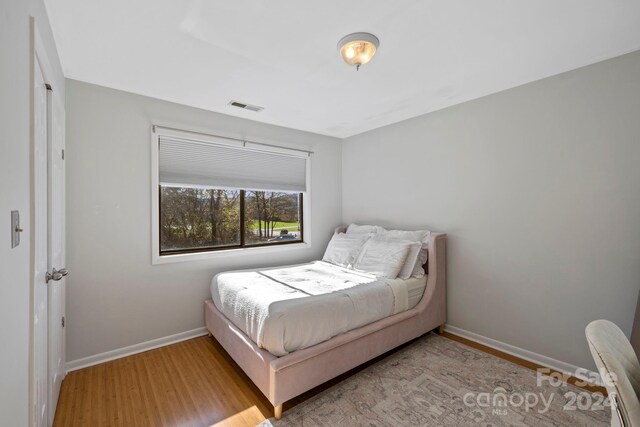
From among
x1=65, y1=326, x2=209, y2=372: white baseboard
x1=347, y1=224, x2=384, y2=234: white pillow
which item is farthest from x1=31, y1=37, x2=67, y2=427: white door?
x1=347, y1=224, x2=384, y2=234: white pillow

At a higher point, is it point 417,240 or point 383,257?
point 417,240

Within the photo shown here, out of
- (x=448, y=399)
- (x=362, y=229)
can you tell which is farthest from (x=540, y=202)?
(x=362, y=229)

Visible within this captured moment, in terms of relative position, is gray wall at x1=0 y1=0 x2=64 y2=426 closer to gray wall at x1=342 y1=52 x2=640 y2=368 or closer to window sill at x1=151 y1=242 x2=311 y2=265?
window sill at x1=151 y1=242 x2=311 y2=265

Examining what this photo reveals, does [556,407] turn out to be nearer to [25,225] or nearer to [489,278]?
[489,278]

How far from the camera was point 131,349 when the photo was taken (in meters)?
2.62

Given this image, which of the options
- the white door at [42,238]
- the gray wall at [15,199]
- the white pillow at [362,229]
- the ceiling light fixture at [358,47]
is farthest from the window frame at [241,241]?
the ceiling light fixture at [358,47]

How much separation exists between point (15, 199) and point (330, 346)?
1863 millimetres

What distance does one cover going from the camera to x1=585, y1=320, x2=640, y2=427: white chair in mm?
856

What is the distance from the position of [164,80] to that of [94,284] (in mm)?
1874

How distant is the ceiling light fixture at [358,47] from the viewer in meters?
1.78

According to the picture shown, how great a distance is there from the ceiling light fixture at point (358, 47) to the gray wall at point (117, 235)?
1829 millimetres

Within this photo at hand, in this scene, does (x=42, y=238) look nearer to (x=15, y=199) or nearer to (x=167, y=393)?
(x=15, y=199)

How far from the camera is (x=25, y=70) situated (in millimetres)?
1098

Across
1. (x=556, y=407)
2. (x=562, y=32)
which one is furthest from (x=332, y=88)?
(x=556, y=407)
